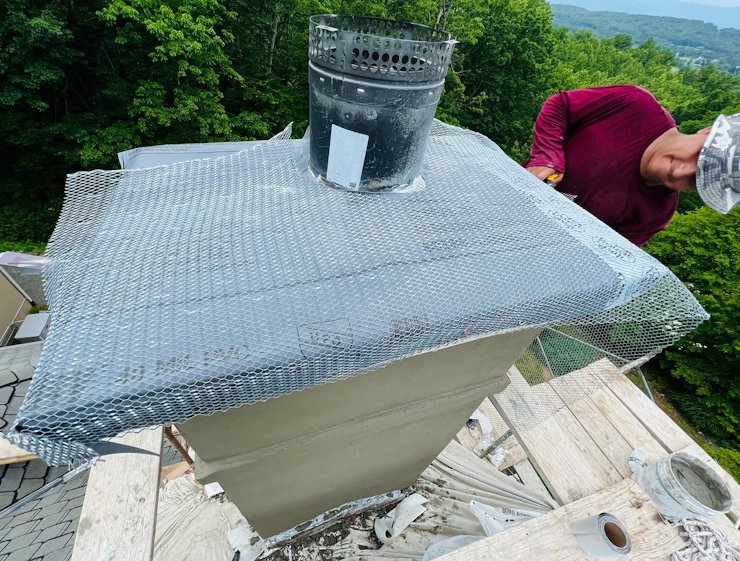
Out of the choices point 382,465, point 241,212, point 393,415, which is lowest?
point 382,465

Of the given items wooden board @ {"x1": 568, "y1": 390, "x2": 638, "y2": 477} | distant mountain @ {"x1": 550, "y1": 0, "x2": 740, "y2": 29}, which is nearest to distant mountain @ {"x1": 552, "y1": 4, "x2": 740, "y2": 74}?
distant mountain @ {"x1": 550, "y1": 0, "x2": 740, "y2": 29}

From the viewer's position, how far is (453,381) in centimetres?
118

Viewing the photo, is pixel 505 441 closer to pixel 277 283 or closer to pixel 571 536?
pixel 571 536

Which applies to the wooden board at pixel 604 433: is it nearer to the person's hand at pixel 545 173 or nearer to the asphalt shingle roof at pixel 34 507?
the person's hand at pixel 545 173

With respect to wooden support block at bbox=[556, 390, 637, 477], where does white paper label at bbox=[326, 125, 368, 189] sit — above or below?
above

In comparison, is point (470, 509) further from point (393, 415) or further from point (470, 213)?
point (470, 213)

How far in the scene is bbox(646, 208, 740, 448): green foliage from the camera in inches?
229

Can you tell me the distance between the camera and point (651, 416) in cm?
171

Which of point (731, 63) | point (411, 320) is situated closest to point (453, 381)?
point (411, 320)

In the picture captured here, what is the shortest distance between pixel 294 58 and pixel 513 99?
812cm

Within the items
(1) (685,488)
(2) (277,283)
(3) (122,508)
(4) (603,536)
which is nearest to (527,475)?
(1) (685,488)

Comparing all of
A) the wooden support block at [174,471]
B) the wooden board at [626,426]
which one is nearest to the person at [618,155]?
the wooden board at [626,426]

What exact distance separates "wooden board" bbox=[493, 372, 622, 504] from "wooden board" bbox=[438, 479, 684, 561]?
0.08 meters

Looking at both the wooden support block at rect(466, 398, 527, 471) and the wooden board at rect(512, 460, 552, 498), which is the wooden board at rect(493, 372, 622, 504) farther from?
the wooden board at rect(512, 460, 552, 498)
